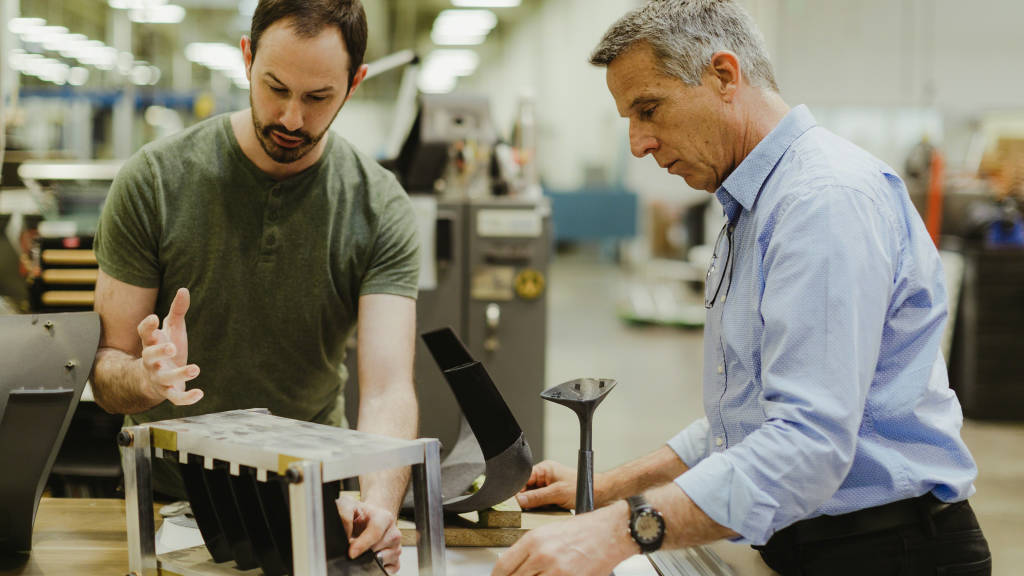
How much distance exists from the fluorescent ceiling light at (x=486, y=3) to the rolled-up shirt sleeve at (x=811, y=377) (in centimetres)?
1305

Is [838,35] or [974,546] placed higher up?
[838,35]

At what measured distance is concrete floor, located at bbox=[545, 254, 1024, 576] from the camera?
373cm

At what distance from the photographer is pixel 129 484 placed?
3.44 ft

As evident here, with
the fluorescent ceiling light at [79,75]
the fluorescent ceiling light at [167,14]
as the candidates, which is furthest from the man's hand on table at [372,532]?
the fluorescent ceiling light at [79,75]

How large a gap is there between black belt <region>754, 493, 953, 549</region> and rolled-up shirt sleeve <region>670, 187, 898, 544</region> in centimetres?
15

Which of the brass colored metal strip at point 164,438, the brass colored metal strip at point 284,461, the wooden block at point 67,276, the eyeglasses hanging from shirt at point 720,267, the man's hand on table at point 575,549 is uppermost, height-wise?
the eyeglasses hanging from shirt at point 720,267

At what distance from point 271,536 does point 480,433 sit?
0.29 metres

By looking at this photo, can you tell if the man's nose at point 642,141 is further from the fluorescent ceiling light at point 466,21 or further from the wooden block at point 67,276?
the fluorescent ceiling light at point 466,21

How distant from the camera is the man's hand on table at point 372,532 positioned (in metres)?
1.05

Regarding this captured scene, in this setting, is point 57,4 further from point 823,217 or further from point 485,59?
point 823,217

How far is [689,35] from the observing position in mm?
1116

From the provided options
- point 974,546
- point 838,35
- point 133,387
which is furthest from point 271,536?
point 838,35

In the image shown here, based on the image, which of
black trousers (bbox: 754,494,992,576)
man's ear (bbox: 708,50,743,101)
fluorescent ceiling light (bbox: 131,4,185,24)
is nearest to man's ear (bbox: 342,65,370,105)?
man's ear (bbox: 708,50,743,101)

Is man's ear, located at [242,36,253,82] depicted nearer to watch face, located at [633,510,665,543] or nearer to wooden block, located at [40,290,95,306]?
watch face, located at [633,510,665,543]
